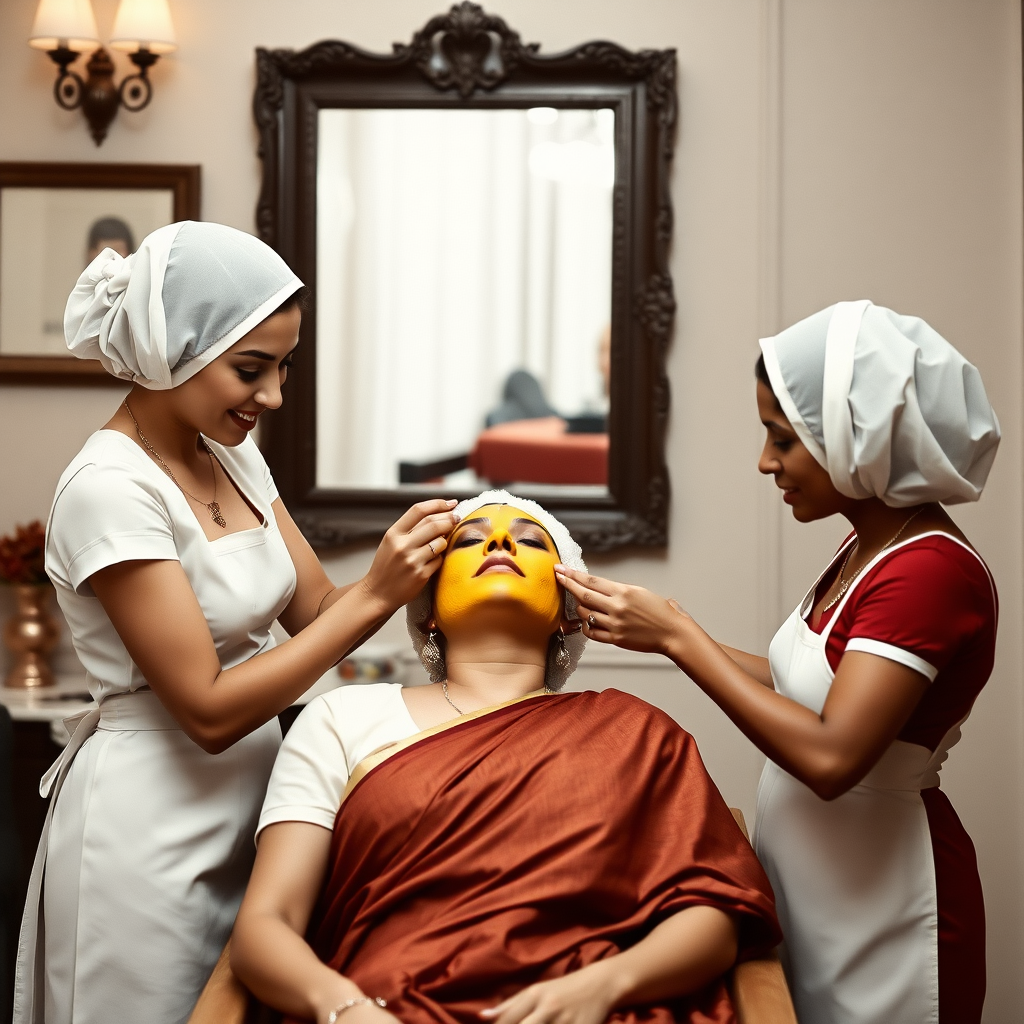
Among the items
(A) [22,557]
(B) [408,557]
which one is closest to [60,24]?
(A) [22,557]

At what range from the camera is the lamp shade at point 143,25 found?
3.22m

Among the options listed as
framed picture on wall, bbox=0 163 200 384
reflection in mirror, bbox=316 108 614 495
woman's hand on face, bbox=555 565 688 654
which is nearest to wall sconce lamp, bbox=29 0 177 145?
framed picture on wall, bbox=0 163 200 384

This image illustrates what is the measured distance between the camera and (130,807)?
5.67 feet

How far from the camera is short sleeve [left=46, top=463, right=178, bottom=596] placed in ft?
5.31

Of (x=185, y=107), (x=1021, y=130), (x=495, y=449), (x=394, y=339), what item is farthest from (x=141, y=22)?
(x=1021, y=130)

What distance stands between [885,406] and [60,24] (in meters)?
2.74

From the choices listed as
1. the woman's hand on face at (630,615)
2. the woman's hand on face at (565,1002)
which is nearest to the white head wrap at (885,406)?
the woman's hand on face at (630,615)

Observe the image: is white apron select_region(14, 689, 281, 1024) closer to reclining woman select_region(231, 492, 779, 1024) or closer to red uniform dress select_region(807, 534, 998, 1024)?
reclining woman select_region(231, 492, 779, 1024)

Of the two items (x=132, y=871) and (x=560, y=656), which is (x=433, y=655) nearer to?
(x=560, y=656)

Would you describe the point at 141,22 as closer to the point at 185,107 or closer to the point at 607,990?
the point at 185,107

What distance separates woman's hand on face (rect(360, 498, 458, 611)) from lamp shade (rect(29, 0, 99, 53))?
2.21 m

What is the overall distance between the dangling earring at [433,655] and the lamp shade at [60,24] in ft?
7.38

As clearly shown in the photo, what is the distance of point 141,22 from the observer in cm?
322

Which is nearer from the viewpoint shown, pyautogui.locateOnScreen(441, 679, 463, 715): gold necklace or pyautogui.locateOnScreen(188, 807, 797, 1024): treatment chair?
pyautogui.locateOnScreen(188, 807, 797, 1024): treatment chair
